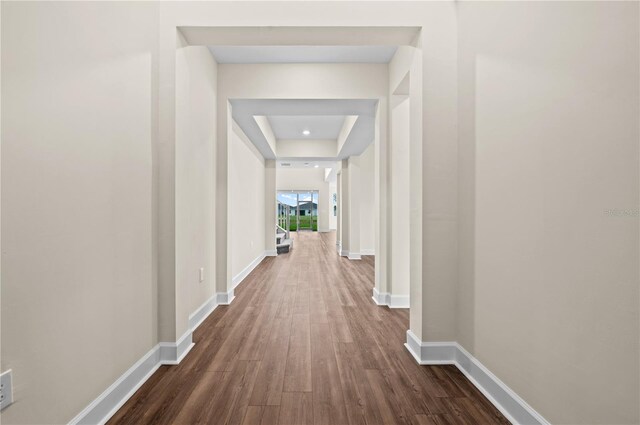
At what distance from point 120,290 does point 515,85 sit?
2.46 meters

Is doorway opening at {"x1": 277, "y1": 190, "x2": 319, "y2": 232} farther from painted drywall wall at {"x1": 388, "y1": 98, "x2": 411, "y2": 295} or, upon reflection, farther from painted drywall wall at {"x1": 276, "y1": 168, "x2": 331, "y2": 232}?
painted drywall wall at {"x1": 388, "y1": 98, "x2": 411, "y2": 295}

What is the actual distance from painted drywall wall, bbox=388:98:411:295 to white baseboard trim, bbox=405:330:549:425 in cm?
107

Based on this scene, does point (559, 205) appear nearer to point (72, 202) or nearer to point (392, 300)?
point (72, 202)

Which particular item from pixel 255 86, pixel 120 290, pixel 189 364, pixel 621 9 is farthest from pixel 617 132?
pixel 255 86

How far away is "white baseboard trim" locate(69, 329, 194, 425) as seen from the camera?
1391 millimetres

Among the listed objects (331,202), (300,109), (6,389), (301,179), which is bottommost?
(6,389)

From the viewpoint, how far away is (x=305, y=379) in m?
1.82

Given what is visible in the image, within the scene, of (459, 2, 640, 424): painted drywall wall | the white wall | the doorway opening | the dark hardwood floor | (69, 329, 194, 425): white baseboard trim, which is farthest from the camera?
the white wall

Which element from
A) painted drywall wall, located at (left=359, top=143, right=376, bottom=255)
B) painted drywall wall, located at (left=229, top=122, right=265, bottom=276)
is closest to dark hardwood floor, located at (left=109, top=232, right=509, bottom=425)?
painted drywall wall, located at (left=229, top=122, right=265, bottom=276)

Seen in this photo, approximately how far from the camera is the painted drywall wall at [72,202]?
104 centimetres

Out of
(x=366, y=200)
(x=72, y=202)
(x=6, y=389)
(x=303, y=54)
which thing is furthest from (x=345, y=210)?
(x=6, y=389)

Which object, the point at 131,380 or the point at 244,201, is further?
the point at 244,201

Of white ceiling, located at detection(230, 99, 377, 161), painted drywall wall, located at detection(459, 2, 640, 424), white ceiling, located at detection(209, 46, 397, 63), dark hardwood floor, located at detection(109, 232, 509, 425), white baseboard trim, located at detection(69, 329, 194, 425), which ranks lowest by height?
dark hardwood floor, located at detection(109, 232, 509, 425)

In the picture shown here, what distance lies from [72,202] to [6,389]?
74 cm
